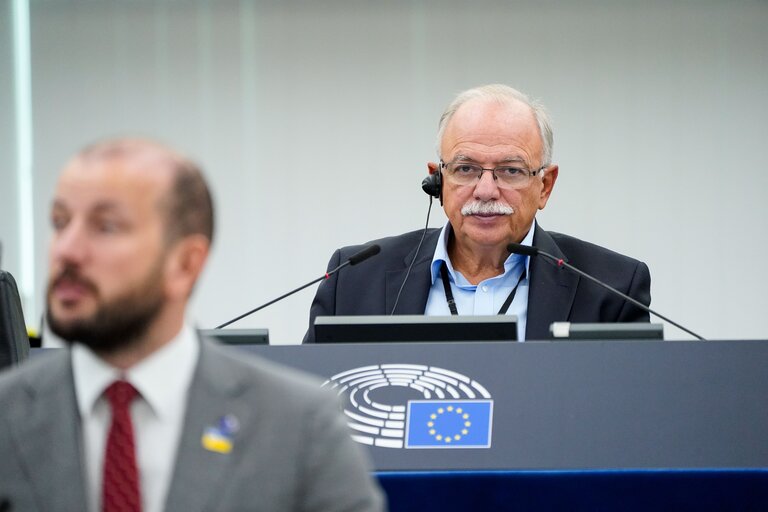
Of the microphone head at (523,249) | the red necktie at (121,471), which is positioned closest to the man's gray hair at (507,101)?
the microphone head at (523,249)

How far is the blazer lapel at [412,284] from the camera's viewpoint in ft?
9.50

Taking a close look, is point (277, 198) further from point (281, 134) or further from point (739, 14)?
point (739, 14)

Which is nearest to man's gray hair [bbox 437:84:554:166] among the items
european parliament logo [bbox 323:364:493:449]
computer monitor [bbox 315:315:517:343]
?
computer monitor [bbox 315:315:517:343]

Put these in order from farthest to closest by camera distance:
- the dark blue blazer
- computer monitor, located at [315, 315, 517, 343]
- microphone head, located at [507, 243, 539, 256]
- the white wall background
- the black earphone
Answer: the white wall background → the black earphone → the dark blue blazer → microphone head, located at [507, 243, 539, 256] → computer monitor, located at [315, 315, 517, 343]

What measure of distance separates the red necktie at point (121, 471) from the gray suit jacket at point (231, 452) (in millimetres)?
33

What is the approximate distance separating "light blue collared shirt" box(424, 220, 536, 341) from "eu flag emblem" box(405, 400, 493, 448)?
2.73 feet

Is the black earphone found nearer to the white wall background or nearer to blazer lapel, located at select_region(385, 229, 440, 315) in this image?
Result: blazer lapel, located at select_region(385, 229, 440, 315)

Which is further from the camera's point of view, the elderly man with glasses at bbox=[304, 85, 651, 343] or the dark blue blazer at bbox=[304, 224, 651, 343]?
the elderly man with glasses at bbox=[304, 85, 651, 343]

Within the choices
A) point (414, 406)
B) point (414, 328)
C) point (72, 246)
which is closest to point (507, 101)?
point (414, 328)

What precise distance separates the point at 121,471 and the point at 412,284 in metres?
1.70

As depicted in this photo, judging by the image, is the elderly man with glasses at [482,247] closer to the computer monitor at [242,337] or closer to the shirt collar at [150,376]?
the computer monitor at [242,337]

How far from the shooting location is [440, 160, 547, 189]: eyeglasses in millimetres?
2934

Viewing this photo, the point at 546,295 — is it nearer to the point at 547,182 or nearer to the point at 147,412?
the point at 547,182

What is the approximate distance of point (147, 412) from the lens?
4.38ft
